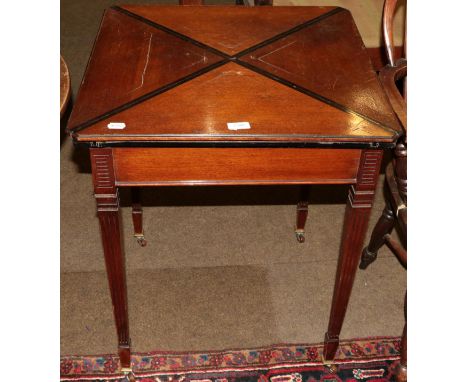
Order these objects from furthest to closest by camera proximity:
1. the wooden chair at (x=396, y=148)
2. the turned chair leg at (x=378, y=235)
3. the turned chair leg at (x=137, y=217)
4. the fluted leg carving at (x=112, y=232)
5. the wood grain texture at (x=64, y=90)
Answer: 1. the turned chair leg at (x=137, y=217)
2. the turned chair leg at (x=378, y=235)
3. the wooden chair at (x=396, y=148)
4. the fluted leg carving at (x=112, y=232)
5. the wood grain texture at (x=64, y=90)

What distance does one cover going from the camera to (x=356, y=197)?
1.47 meters

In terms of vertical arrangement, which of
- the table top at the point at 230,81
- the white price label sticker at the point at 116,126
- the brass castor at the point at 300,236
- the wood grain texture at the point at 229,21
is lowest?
the brass castor at the point at 300,236

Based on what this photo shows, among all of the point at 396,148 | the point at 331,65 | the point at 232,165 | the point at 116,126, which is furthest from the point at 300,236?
the point at 116,126

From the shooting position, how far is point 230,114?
1.38 metres

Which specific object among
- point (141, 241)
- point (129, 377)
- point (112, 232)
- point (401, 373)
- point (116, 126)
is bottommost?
point (129, 377)

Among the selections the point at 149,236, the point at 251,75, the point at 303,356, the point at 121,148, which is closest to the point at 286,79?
the point at 251,75

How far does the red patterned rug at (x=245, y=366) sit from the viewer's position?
1.89 metres

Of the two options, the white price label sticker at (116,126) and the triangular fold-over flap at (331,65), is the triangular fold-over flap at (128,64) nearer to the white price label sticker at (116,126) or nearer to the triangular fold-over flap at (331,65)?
the white price label sticker at (116,126)

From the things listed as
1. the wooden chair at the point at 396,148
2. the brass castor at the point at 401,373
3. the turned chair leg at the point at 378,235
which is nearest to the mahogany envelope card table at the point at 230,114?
the wooden chair at the point at 396,148

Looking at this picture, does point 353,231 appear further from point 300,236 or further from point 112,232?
point 300,236

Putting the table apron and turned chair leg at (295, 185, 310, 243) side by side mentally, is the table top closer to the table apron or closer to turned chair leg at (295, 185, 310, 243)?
the table apron

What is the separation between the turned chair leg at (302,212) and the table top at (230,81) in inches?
26.7

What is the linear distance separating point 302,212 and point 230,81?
3.02 ft

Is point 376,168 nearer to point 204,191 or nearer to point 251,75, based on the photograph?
point 251,75
